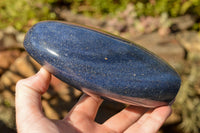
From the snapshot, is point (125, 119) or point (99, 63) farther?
point (125, 119)

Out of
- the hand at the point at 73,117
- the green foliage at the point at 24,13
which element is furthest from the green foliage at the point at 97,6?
the hand at the point at 73,117

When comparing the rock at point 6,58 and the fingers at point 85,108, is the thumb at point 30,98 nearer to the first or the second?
the fingers at point 85,108

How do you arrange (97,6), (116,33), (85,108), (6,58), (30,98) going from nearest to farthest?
1. (30,98)
2. (85,108)
3. (6,58)
4. (116,33)
5. (97,6)

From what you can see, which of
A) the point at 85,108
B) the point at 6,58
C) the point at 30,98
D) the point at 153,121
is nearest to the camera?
the point at 30,98

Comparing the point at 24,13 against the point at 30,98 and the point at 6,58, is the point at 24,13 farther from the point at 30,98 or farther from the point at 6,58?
the point at 30,98

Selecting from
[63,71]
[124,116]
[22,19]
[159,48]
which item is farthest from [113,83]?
[22,19]

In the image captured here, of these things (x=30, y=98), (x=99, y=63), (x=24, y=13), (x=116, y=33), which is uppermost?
(x=99, y=63)

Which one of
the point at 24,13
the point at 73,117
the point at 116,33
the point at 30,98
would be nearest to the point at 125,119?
the point at 73,117

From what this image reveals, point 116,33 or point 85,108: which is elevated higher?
point 85,108
